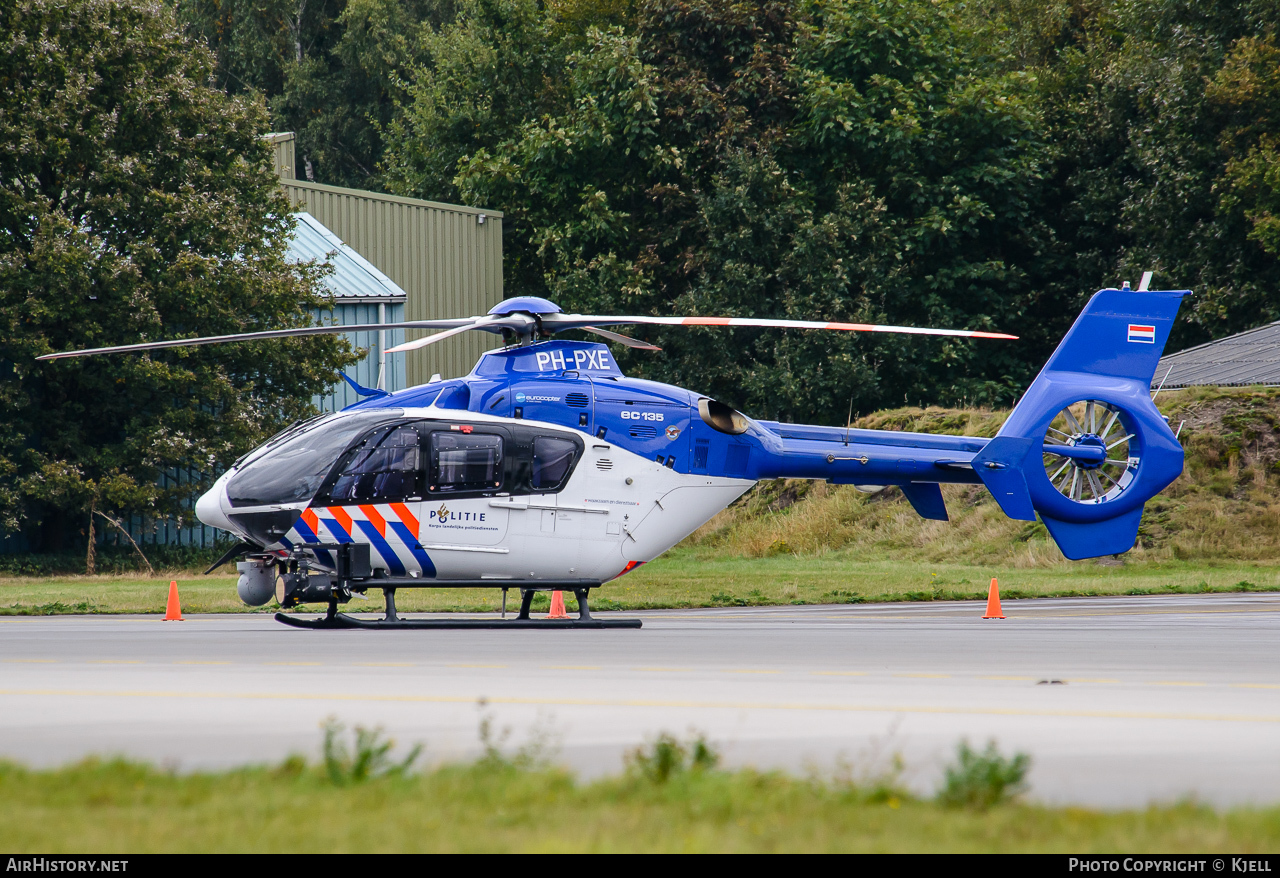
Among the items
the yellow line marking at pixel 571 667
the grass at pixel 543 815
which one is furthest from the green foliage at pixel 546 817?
the yellow line marking at pixel 571 667

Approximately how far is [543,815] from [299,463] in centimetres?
1109

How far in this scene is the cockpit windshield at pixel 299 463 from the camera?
16141mm

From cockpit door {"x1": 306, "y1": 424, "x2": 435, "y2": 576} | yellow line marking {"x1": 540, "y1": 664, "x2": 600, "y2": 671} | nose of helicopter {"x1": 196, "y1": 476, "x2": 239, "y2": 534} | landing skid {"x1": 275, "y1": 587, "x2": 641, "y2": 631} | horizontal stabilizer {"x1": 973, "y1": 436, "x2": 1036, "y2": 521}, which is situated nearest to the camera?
yellow line marking {"x1": 540, "y1": 664, "x2": 600, "y2": 671}

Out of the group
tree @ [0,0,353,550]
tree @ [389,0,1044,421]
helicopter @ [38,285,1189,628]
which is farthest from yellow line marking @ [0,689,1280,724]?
tree @ [389,0,1044,421]

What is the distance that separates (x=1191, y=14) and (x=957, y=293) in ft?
35.9

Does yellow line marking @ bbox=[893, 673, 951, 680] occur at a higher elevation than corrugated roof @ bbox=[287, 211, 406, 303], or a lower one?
lower

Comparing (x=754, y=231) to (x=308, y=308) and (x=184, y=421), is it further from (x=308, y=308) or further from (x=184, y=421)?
(x=184, y=421)

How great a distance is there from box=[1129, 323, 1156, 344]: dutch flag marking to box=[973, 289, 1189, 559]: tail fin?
14mm

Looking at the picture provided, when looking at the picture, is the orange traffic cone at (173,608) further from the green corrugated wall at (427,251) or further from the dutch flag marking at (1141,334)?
→ the green corrugated wall at (427,251)

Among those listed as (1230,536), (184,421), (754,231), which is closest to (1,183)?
(184,421)

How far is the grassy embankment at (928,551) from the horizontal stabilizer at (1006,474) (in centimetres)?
448

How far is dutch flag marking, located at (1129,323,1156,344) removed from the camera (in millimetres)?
19516

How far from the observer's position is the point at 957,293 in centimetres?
4494

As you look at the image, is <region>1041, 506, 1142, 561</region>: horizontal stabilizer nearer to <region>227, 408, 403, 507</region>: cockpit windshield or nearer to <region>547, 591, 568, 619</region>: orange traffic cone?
<region>547, 591, 568, 619</region>: orange traffic cone
